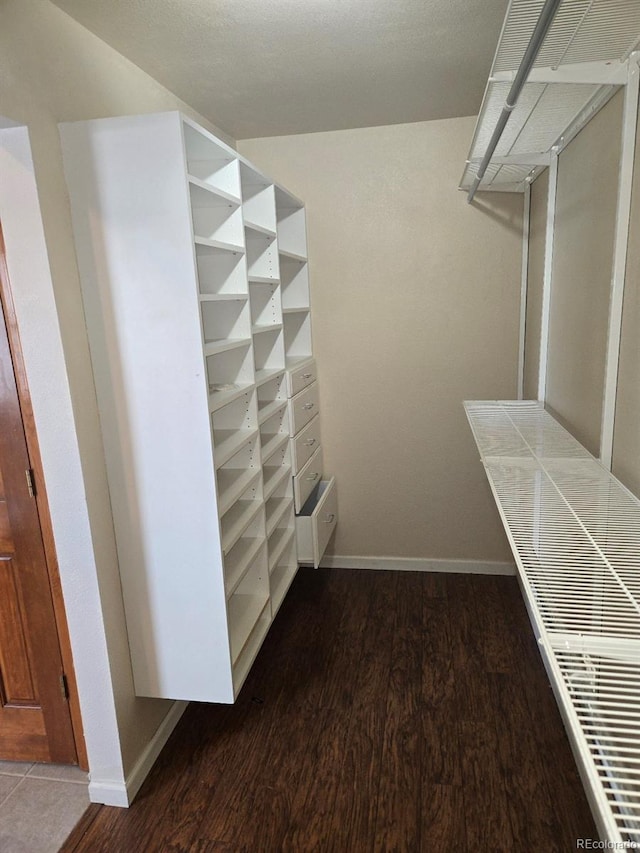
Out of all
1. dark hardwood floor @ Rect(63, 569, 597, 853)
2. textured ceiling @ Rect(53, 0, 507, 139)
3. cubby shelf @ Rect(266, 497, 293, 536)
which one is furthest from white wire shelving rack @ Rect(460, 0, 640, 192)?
dark hardwood floor @ Rect(63, 569, 597, 853)

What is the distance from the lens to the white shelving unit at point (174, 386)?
5.49 feet

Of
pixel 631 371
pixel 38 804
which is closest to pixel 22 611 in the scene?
pixel 38 804

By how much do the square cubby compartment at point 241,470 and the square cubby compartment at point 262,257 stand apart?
32.1 inches

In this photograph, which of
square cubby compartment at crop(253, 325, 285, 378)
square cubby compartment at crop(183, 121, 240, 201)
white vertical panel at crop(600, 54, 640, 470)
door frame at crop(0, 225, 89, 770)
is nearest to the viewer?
white vertical panel at crop(600, 54, 640, 470)

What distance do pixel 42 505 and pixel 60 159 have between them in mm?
1061

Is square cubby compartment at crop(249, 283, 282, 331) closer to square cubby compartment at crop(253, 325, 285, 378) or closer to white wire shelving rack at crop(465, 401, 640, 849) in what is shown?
square cubby compartment at crop(253, 325, 285, 378)

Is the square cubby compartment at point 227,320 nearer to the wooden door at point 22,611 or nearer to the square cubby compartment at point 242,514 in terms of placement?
the square cubby compartment at point 242,514

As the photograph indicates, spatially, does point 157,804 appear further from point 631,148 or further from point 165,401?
point 631,148

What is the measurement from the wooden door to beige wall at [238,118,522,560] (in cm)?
181

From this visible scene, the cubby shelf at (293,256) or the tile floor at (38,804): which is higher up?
the cubby shelf at (293,256)

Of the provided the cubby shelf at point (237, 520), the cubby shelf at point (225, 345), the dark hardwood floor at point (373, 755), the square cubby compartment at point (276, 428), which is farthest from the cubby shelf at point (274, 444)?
the dark hardwood floor at point (373, 755)

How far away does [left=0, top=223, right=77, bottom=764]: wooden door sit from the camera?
1.83m

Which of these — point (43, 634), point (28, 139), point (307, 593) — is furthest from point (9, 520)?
point (307, 593)

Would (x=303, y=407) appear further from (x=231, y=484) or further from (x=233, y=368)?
→ (x=231, y=484)
